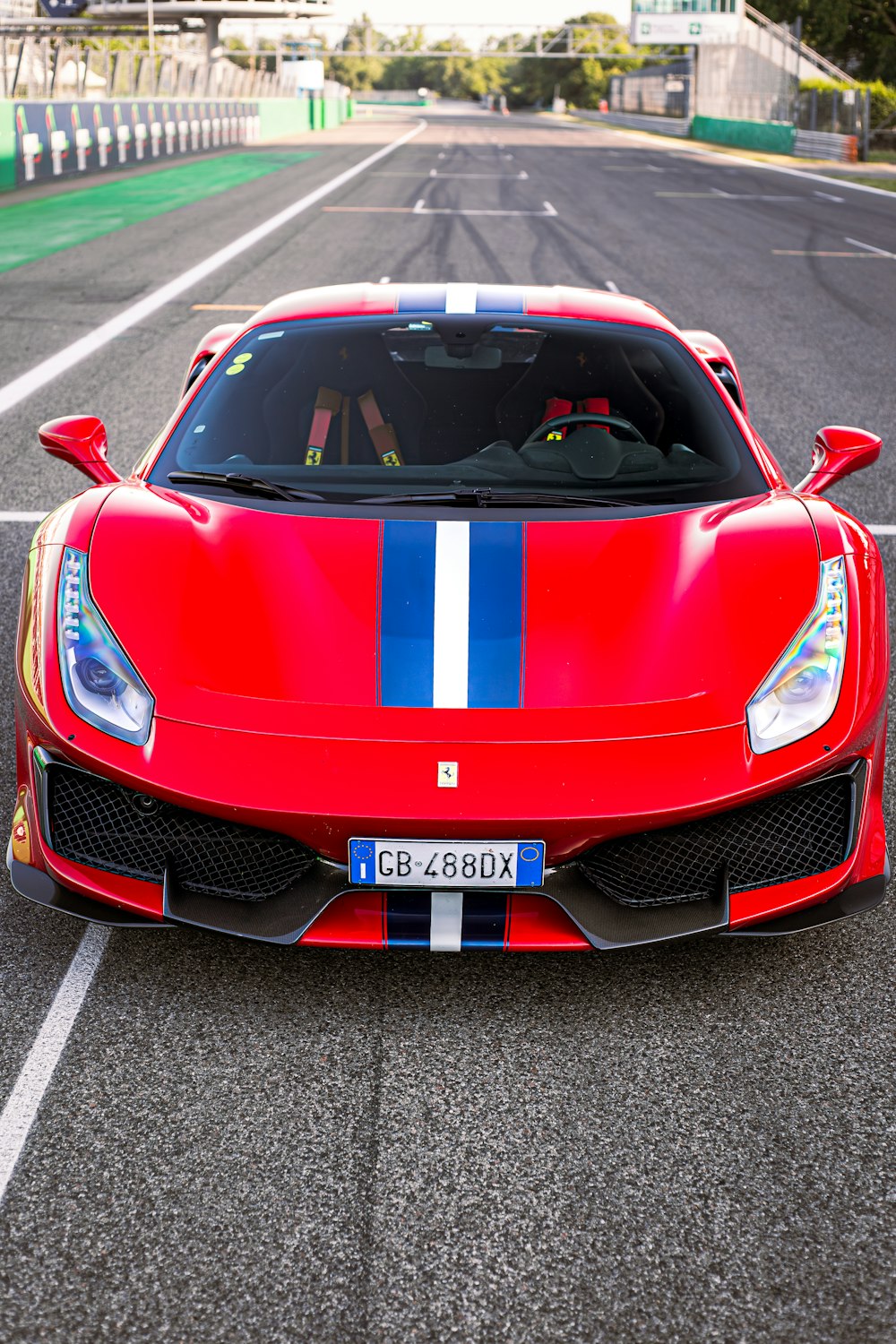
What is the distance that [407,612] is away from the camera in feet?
9.47

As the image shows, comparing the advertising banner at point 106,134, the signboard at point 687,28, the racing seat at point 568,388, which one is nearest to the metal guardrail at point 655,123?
the signboard at point 687,28

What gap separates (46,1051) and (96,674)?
0.76 metres

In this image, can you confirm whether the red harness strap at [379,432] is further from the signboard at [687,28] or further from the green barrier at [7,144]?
the signboard at [687,28]

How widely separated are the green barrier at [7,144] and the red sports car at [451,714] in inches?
840

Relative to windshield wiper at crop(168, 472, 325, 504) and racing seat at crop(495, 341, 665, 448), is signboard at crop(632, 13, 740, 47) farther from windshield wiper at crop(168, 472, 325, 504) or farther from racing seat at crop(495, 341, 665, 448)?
windshield wiper at crop(168, 472, 325, 504)

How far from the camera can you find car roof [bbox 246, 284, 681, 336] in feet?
13.5

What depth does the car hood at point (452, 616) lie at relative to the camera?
273 cm

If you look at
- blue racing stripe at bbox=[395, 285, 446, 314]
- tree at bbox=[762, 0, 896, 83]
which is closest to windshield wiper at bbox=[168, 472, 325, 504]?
blue racing stripe at bbox=[395, 285, 446, 314]

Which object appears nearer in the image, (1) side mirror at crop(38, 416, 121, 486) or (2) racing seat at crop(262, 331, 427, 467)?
(1) side mirror at crop(38, 416, 121, 486)

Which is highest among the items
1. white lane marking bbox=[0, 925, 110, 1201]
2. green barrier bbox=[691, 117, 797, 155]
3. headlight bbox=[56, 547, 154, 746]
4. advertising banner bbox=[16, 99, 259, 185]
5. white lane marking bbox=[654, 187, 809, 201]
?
green barrier bbox=[691, 117, 797, 155]

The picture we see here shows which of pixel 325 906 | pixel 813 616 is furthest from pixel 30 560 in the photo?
pixel 813 616

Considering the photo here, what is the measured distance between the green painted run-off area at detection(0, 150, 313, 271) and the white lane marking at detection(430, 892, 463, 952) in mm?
13264

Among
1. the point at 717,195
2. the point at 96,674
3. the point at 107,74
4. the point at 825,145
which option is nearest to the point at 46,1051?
the point at 96,674

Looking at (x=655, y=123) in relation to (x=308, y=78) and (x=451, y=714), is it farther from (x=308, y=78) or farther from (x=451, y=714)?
(x=451, y=714)
